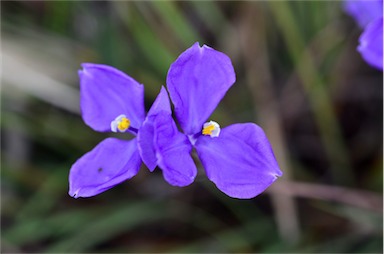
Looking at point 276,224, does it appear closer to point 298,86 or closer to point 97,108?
point 298,86

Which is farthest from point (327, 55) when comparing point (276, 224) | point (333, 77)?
point (276, 224)

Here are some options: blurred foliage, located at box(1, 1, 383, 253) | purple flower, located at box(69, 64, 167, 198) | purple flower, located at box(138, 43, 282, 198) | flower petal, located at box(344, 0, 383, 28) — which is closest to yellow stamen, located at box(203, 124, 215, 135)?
purple flower, located at box(138, 43, 282, 198)

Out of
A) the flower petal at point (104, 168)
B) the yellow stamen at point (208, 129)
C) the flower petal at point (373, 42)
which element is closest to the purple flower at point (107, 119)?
the flower petal at point (104, 168)

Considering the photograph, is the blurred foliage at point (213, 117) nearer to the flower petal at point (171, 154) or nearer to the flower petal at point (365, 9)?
the flower petal at point (365, 9)

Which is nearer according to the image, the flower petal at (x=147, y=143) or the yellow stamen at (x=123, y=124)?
the flower petal at (x=147, y=143)

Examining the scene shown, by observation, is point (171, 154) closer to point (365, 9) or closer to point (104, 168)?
point (104, 168)

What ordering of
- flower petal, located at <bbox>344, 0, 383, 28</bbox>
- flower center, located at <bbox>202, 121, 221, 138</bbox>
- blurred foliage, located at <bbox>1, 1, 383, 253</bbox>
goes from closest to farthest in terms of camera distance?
flower center, located at <bbox>202, 121, 221, 138</bbox> < flower petal, located at <bbox>344, 0, 383, 28</bbox> < blurred foliage, located at <bbox>1, 1, 383, 253</bbox>

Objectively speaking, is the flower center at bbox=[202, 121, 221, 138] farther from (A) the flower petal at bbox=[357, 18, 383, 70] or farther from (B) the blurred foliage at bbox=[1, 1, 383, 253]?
(B) the blurred foliage at bbox=[1, 1, 383, 253]
